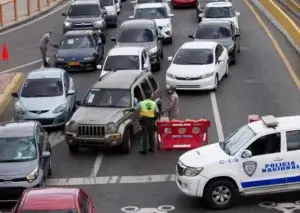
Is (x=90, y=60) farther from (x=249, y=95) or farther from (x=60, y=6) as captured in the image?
(x=60, y=6)

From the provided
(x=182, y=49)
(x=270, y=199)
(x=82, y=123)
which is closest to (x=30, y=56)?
(x=182, y=49)

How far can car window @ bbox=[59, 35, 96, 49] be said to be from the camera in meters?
31.8

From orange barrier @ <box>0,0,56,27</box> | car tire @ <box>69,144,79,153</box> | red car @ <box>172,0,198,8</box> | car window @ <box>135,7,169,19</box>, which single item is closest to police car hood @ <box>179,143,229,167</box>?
car tire @ <box>69,144,79,153</box>

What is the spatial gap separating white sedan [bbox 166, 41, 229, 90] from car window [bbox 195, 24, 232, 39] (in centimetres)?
275

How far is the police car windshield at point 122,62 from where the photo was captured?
2798cm

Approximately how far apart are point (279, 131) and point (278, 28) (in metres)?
24.5

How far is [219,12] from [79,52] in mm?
9949

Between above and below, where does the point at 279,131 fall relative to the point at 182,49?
above

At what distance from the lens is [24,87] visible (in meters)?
24.1

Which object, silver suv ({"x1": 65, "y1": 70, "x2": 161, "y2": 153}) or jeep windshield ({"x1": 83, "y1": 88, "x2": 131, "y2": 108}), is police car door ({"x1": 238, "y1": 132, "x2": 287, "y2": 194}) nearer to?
silver suv ({"x1": 65, "y1": 70, "x2": 161, "y2": 153})

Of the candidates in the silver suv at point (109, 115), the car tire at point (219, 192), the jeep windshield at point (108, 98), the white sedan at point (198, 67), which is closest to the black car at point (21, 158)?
the silver suv at point (109, 115)

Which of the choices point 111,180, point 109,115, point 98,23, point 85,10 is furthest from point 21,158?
point 85,10

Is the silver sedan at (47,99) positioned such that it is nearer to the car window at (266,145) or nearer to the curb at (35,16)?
the car window at (266,145)

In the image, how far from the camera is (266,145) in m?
16.1
